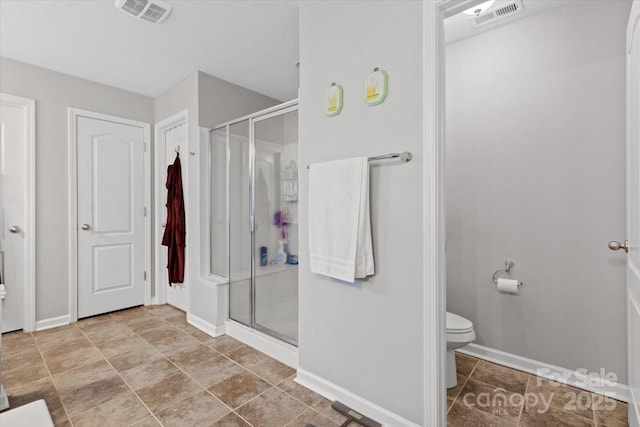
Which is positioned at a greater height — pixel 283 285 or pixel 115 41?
pixel 115 41

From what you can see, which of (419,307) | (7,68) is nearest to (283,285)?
(419,307)

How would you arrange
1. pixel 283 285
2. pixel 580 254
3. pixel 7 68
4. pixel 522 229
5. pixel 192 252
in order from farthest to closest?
pixel 192 252 < pixel 7 68 < pixel 283 285 < pixel 522 229 < pixel 580 254

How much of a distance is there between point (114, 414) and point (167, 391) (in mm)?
278

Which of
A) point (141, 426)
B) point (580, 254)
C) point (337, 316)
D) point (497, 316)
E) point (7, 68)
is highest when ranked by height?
point (7, 68)

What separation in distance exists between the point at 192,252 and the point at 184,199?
0.60 meters

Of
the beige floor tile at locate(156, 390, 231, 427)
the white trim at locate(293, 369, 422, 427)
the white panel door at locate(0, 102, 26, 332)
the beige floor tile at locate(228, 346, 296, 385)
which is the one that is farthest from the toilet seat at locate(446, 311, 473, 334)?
the white panel door at locate(0, 102, 26, 332)

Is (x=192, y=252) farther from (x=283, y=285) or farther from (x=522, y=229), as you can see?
(x=522, y=229)

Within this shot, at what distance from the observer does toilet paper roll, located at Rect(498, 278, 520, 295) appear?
2067mm

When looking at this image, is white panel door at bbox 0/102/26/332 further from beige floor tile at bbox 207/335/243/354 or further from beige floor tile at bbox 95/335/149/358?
beige floor tile at bbox 207/335/243/354

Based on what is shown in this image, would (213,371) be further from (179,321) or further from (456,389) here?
(456,389)

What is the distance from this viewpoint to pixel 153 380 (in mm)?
2002

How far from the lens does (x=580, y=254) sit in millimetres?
1936

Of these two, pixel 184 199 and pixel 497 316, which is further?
pixel 184 199

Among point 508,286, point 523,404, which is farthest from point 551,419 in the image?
point 508,286
